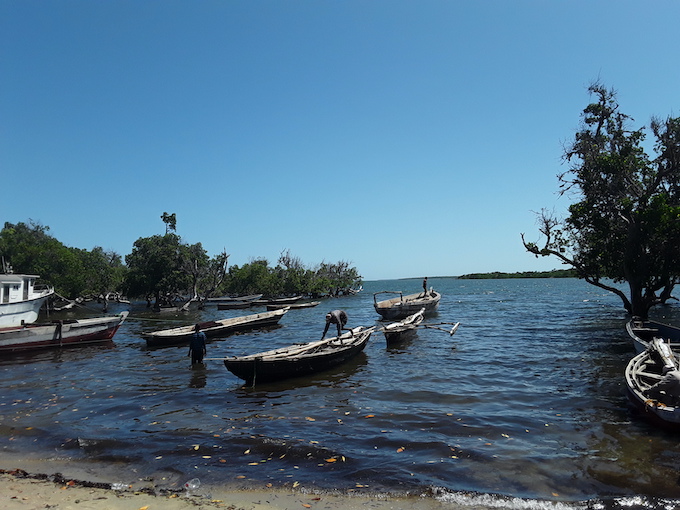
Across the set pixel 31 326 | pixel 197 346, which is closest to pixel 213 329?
pixel 197 346

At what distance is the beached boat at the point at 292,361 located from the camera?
13.2 m

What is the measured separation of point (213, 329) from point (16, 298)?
40.3 ft

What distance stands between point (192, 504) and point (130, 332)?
2780 cm

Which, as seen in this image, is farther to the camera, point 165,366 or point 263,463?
point 165,366

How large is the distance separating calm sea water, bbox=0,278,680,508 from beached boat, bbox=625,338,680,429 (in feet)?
1.41

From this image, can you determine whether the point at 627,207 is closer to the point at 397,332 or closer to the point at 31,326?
the point at 397,332

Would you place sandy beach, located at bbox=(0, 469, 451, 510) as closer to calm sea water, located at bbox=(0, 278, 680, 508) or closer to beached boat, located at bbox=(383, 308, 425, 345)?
calm sea water, located at bbox=(0, 278, 680, 508)

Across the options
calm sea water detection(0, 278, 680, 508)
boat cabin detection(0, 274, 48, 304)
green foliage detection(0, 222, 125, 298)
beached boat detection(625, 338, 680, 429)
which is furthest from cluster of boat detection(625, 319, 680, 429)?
green foliage detection(0, 222, 125, 298)

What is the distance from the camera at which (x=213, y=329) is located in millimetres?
25562

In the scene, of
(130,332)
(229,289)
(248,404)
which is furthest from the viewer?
(229,289)

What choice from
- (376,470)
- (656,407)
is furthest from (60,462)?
(656,407)

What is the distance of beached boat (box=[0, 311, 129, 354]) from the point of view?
20.6 metres

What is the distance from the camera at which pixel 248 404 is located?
11.7 meters

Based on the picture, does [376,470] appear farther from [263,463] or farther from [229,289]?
[229,289]
